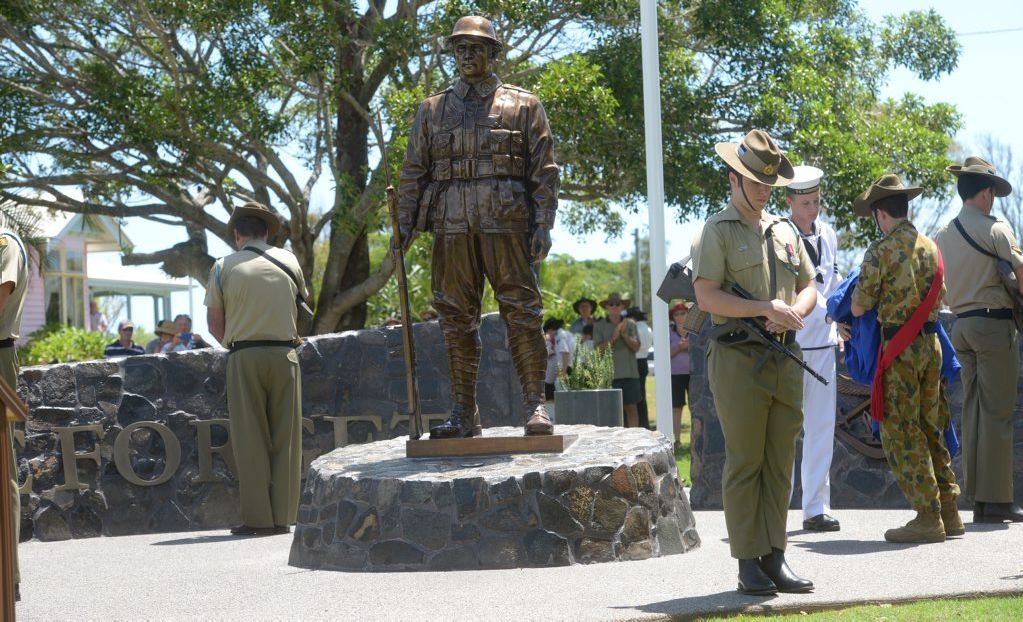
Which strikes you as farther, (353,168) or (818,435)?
(353,168)

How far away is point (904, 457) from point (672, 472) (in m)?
1.30

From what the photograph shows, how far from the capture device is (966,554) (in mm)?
6641

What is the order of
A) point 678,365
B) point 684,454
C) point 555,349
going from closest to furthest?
point 684,454
point 555,349
point 678,365

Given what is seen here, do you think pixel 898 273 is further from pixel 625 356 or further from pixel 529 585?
pixel 625 356

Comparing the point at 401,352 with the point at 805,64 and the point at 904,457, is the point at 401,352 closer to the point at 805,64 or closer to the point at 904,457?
the point at 904,457

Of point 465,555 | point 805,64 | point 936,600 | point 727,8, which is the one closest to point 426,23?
point 727,8

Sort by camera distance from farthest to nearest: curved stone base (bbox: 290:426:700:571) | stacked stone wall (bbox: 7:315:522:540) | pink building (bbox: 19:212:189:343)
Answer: pink building (bbox: 19:212:189:343)
stacked stone wall (bbox: 7:315:522:540)
curved stone base (bbox: 290:426:700:571)

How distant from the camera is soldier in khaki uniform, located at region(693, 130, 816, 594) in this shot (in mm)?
5715

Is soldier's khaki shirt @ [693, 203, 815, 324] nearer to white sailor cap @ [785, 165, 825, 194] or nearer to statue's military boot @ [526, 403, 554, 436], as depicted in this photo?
white sailor cap @ [785, 165, 825, 194]

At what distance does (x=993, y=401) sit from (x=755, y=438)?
2.93 metres

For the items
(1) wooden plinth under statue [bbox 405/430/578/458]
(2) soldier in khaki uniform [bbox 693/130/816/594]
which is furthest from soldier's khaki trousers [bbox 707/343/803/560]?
(1) wooden plinth under statue [bbox 405/430/578/458]

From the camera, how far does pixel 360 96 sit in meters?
17.6

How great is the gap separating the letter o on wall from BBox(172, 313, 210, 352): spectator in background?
589cm

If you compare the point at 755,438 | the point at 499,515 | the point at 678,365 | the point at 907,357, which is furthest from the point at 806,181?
the point at 678,365
